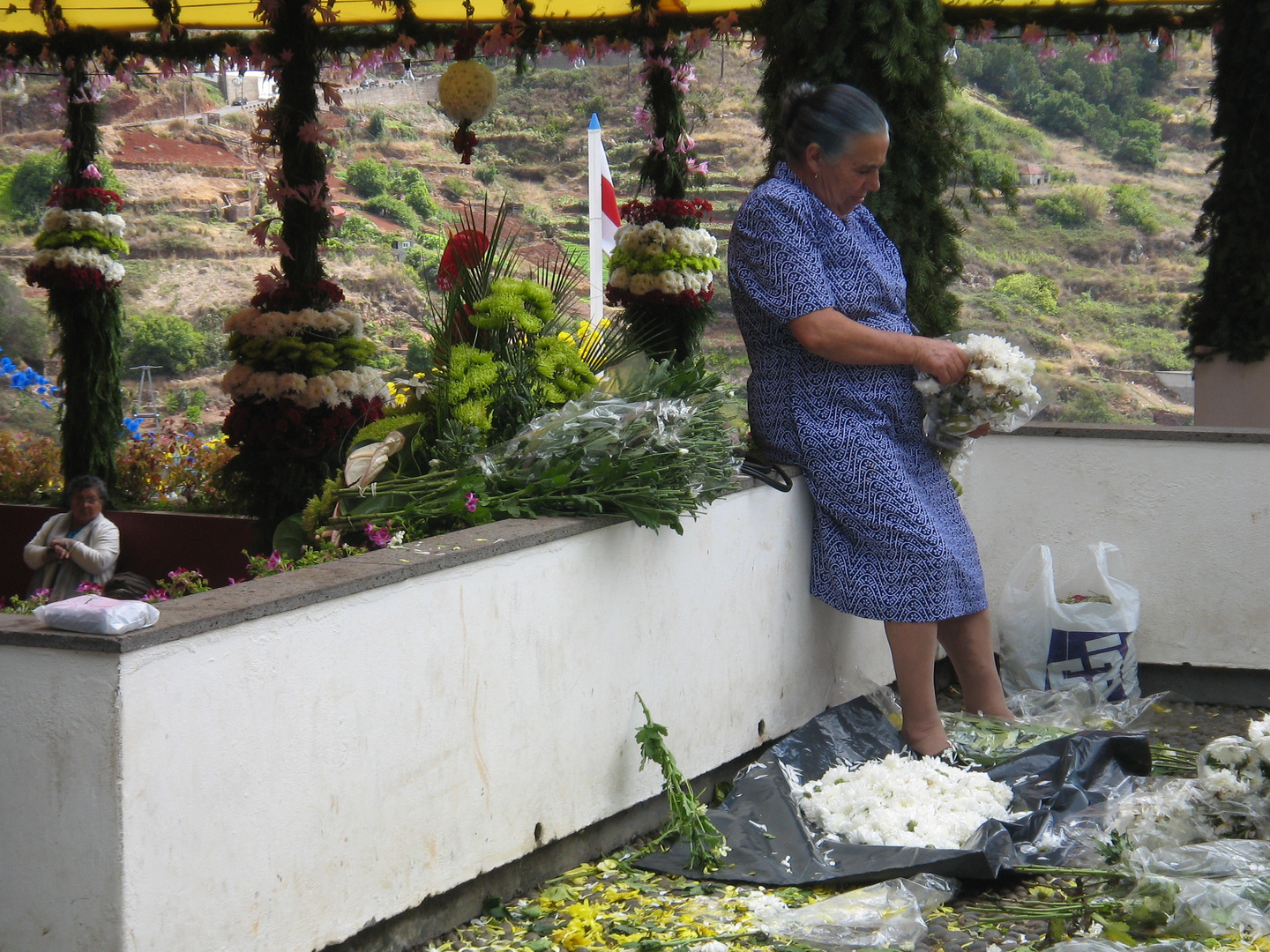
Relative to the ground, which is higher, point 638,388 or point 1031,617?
point 638,388

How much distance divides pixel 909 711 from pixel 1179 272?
26682mm

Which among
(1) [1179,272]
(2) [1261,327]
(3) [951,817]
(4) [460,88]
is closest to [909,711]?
(3) [951,817]

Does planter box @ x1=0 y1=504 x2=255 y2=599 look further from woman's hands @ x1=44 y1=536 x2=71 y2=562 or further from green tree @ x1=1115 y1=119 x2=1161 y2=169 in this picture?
green tree @ x1=1115 y1=119 x2=1161 y2=169

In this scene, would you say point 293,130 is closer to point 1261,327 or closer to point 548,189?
point 1261,327

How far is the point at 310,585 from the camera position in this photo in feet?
7.57

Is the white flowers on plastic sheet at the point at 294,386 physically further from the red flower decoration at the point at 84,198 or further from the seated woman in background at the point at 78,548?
the red flower decoration at the point at 84,198

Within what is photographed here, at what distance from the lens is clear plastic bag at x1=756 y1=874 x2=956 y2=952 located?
2.68 metres

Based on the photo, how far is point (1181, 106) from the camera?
102 feet

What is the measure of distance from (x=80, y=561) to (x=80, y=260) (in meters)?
2.74

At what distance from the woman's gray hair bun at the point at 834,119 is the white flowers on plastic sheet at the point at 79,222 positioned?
5866mm

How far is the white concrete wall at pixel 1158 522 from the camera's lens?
4676mm

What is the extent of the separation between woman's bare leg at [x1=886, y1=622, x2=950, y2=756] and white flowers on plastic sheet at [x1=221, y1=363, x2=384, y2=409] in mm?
2763

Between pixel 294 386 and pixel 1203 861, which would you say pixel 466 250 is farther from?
pixel 1203 861

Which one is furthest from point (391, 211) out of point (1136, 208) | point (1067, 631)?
point (1067, 631)
